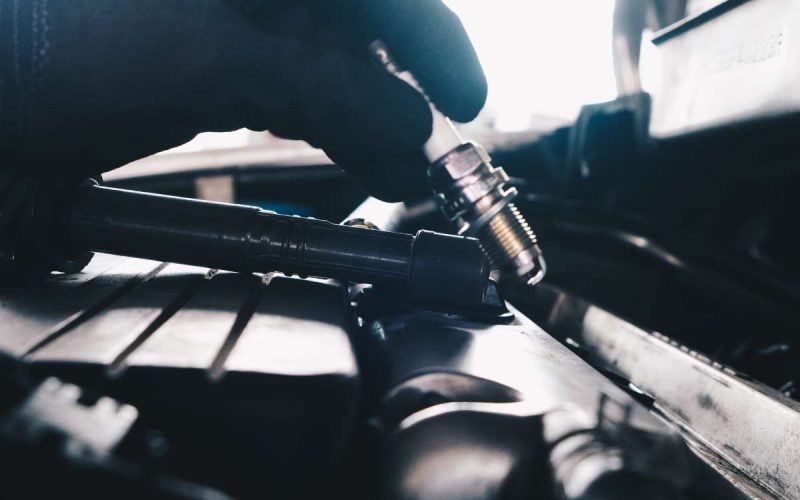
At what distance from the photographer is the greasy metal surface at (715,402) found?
0.43 meters

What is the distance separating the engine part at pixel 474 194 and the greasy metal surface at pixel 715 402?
173 mm

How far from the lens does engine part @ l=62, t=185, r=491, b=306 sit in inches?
18.4

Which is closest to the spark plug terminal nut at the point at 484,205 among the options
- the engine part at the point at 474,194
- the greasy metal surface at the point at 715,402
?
the engine part at the point at 474,194

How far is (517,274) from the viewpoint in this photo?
59 cm

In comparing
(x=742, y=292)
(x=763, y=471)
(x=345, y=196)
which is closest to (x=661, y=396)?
(x=763, y=471)

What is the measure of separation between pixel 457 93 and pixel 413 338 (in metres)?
0.34

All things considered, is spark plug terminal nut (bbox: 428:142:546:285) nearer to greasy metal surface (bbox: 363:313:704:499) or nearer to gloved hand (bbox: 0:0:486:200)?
gloved hand (bbox: 0:0:486:200)

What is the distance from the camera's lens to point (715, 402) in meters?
0.51

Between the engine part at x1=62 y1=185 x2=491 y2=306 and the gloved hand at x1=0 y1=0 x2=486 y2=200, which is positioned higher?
the gloved hand at x1=0 y1=0 x2=486 y2=200

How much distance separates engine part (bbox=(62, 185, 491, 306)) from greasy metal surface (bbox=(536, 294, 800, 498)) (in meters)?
0.25

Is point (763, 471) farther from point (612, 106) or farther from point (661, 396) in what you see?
point (612, 106)

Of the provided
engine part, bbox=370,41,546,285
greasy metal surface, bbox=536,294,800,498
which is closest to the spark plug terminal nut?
engine part, bbox=370,41,546,285

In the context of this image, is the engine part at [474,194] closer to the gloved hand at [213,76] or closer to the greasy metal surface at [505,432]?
the gloved hand at [213,76]

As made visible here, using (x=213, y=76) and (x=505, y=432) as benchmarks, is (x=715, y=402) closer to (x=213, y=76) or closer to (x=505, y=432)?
(x=505, y=432)
